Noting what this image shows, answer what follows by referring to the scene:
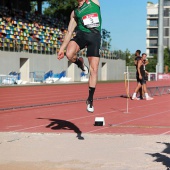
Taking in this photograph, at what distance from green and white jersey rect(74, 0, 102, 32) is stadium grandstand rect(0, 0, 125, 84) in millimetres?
31281

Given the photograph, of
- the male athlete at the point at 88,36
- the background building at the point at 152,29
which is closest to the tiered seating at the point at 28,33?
the male athlete at the point at 88,36

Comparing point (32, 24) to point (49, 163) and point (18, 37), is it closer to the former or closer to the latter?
point (18, 37)

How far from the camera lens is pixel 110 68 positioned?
2322 inches

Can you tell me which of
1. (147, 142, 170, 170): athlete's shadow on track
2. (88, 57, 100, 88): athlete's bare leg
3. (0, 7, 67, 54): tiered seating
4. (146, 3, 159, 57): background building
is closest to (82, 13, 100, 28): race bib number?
(88, 57, 100, 88): athlete's bare leg

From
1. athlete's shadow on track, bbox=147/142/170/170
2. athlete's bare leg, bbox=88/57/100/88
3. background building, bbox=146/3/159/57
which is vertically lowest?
athlete's shadow on track, bbox=147/142/170/170

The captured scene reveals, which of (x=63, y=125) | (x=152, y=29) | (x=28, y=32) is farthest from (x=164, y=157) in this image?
(x=152, y=29)

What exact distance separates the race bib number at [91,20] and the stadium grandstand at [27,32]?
31341 mm

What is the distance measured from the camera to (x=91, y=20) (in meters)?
7.99

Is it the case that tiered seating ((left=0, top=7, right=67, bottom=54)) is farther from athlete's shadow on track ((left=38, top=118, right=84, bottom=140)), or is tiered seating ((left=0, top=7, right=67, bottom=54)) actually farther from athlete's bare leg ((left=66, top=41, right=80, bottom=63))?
athlete's bare leg ((left=66, top=41, right=80, bottom=63))

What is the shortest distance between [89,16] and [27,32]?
37.1 metres

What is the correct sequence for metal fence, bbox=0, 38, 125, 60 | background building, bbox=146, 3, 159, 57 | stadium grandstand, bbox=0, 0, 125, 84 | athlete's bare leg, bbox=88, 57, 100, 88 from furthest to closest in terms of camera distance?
background building, bbox=146, 3, 159, 57 < stadium grandstand, bbox=0, 0, 125, 84 < metal fence, bbox=0, 38, 125, 60 < athlete's bare leg, bbox=88, 57, 100, 88

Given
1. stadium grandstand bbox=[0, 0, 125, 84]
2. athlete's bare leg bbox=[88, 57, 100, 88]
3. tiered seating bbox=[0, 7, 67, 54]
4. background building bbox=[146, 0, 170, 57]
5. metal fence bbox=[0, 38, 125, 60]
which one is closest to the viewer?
athlete's bare leg bbox=[88, 57, 100, 88]

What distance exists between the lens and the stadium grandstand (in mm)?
41000

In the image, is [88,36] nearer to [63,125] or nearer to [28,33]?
[63,125]
